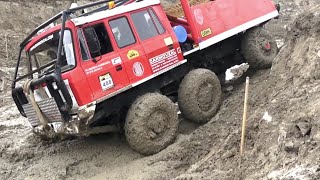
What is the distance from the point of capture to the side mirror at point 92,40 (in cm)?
659

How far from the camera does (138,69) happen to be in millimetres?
7105

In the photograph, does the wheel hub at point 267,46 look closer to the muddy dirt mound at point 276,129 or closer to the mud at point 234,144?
the mud at point 234,144

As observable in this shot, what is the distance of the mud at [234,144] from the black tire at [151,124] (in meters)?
0.18

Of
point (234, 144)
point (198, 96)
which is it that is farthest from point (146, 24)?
point (234, 144)

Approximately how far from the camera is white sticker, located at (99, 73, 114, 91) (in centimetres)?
668

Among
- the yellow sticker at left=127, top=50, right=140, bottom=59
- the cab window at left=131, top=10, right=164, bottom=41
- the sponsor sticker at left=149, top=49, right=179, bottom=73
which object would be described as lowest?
the sponsor sticker at left=149, top=49, right=179, bottom=73

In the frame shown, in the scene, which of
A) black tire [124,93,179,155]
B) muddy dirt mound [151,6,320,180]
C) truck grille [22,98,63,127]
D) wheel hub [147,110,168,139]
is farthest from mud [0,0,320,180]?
truck grille [22,98,63,127]

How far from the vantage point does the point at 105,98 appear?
6.69m

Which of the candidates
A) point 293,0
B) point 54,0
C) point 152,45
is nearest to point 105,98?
point 152,45

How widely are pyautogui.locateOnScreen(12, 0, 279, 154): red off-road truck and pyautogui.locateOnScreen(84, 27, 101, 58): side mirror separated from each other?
0.05 feet

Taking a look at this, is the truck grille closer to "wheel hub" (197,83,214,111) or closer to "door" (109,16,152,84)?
"door" (109,16,152,84)

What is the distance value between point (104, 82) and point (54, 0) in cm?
1611

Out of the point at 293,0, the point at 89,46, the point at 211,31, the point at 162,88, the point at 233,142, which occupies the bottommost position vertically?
the point at 293,0

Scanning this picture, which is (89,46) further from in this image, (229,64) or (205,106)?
(229,64)
